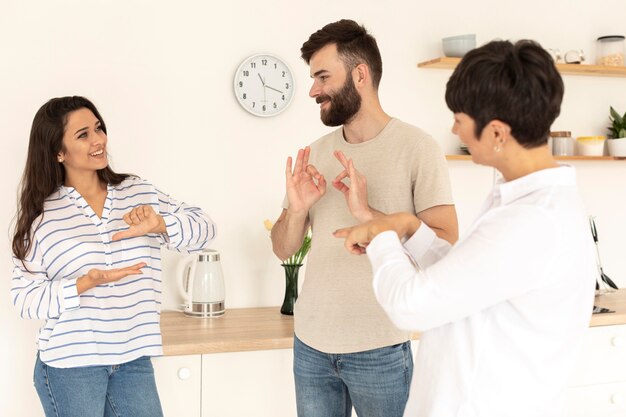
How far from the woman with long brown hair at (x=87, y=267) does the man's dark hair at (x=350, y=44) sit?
62 centimetres

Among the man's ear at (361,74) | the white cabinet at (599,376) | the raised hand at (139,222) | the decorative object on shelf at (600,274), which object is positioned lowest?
the white cabinet at (599,376)

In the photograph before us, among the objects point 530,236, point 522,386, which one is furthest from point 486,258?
point 522,386

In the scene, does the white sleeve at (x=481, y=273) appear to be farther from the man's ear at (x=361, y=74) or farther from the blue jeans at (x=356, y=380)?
the man's ear at (x=361, y=74)

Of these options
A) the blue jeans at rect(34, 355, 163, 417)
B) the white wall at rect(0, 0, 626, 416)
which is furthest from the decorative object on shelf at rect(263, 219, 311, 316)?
the blue jeans at rect(34, 355, 163, 417)

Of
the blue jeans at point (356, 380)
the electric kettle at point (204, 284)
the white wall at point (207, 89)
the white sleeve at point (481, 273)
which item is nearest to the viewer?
the white sleeve at point (481, 273)

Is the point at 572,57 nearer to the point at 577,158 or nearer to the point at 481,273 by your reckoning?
the point at 577,158

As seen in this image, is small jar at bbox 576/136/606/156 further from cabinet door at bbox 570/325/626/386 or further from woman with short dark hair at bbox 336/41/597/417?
woman with short dark hair at bbox 336/41/597/417

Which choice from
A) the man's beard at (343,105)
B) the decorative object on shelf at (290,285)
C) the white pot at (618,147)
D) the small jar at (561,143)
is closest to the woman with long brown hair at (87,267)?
the man's beard at (343,105)

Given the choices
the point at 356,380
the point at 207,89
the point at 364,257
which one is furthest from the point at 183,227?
the point at 207,89

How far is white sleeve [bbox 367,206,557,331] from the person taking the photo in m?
1.13

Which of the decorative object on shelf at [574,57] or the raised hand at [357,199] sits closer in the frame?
the raised hand at [357,199]

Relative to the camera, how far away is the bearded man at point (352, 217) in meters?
1.78

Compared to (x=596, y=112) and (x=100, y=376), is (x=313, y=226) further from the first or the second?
(x=596, y=112)

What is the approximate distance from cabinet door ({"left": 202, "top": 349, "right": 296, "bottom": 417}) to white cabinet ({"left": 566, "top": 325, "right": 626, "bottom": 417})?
3.96 feet
